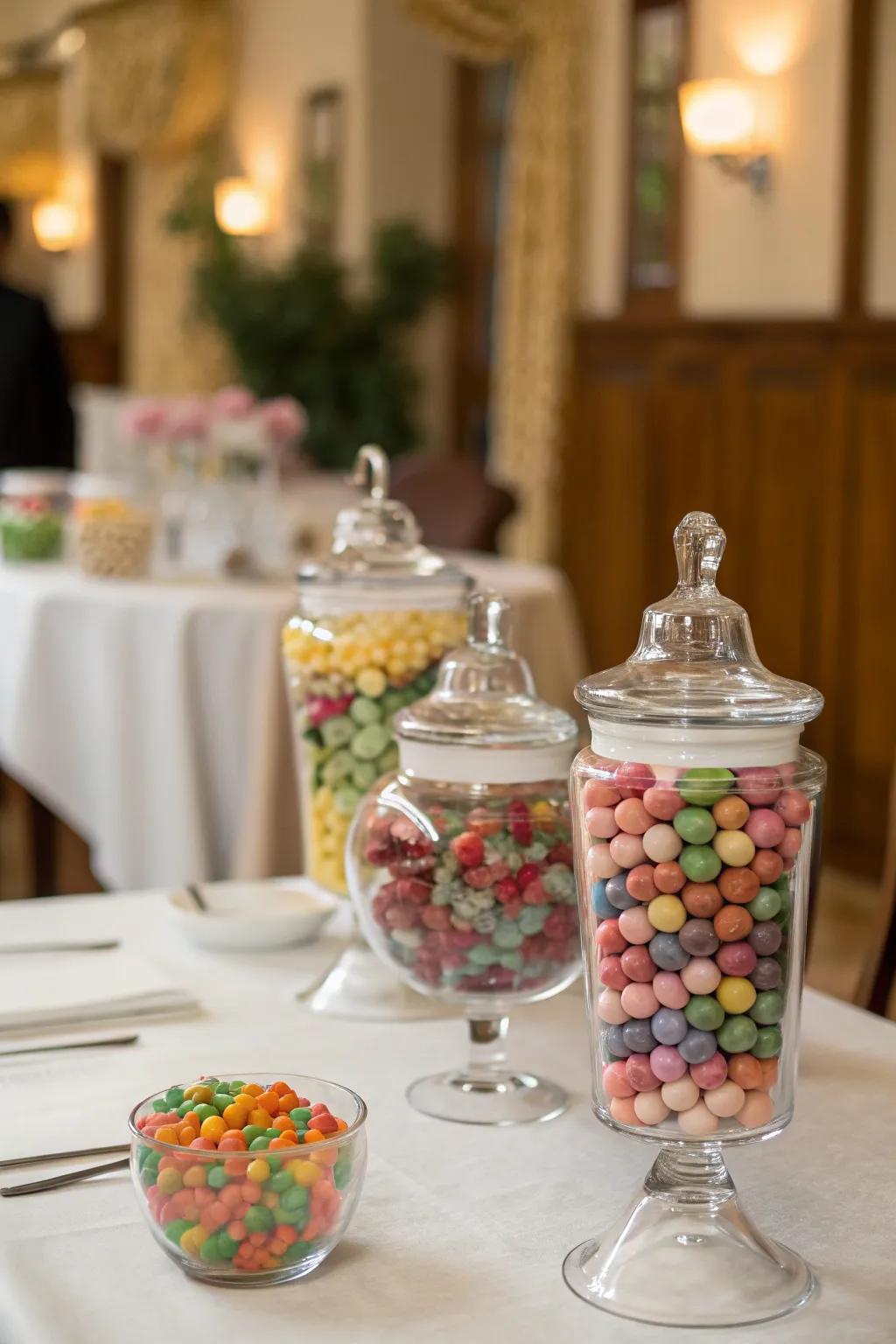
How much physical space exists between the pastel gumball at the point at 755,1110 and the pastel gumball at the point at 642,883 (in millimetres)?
115

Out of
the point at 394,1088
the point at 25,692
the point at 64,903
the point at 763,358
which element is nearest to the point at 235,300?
the point at 763,358

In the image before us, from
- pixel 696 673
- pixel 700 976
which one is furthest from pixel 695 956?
pixel 696 673

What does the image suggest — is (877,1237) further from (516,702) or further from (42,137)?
(42,137)

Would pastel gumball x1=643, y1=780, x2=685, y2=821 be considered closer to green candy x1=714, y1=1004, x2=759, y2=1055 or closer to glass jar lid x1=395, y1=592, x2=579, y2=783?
green candy x1=714, y1=1004, x2=759, y2=1055

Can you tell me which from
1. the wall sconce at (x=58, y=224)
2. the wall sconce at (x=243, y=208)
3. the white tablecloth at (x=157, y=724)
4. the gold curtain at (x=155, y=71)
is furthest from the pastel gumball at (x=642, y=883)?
the wall sconce at (x=58, y=224)

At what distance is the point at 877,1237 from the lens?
0.99 m

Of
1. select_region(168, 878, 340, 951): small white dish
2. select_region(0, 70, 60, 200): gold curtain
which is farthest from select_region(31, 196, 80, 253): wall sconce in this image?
select_region(168, 878, 340, 951): small white dish

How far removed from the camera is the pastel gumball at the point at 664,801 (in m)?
0.90

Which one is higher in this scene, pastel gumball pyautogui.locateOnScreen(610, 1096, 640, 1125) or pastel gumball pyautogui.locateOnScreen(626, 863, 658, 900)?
pastel gumball pyautogui.locateOnScreen(626, 863, 658, 900)

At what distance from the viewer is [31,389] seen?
4.62 meters

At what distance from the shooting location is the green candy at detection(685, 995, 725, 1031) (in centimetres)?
90

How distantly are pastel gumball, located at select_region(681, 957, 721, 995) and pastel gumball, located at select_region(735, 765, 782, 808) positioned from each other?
83 mm

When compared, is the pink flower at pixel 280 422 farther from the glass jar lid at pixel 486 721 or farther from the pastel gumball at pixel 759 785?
the pastel gumball at pixel 759 785

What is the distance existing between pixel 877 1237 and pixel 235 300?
705 centimetres
